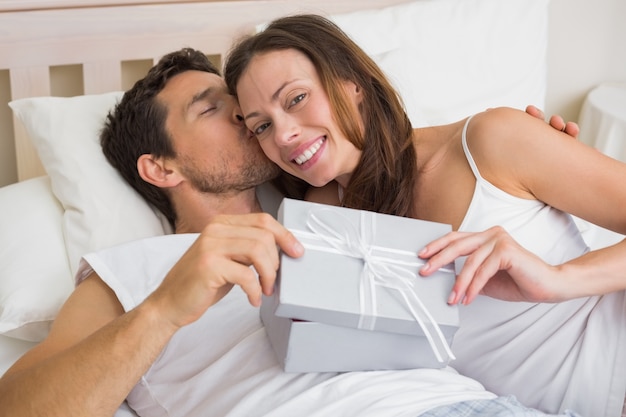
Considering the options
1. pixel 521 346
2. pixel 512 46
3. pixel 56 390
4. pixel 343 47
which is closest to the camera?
pixel 56 390

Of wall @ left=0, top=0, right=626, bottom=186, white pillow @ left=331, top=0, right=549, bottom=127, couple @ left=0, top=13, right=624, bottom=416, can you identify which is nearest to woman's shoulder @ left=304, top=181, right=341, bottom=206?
couple @ left=0, top=13, right=624, bottom=416

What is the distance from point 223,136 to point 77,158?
35cm

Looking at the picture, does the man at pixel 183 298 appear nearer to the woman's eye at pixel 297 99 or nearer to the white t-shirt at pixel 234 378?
the white t-shirt at pixel 234 378

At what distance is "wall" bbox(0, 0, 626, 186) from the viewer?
2.78m

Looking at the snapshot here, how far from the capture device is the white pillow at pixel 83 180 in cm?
186

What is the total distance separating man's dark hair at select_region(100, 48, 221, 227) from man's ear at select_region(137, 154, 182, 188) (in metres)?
0.02

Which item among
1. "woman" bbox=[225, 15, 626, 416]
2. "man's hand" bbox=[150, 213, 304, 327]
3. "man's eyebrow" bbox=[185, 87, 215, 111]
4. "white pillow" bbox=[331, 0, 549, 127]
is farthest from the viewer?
"white pillow" bbox=[331, 0, 549, 127]

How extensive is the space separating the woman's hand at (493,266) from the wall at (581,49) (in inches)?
61.1

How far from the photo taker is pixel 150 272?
→ 1595mm

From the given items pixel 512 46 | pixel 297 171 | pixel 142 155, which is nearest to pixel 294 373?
pixel 297 171

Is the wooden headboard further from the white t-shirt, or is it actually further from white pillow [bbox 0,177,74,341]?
the white t-shirt

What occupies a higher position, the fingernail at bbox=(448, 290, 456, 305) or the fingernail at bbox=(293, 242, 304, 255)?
the fingernail at bbox=(293, 242, 304, 255)

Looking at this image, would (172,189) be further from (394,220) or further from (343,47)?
(394,220)

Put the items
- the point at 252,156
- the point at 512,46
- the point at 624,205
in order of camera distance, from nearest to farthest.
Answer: the point at 624,205 < the point at 252,156 < the point at 512,46
